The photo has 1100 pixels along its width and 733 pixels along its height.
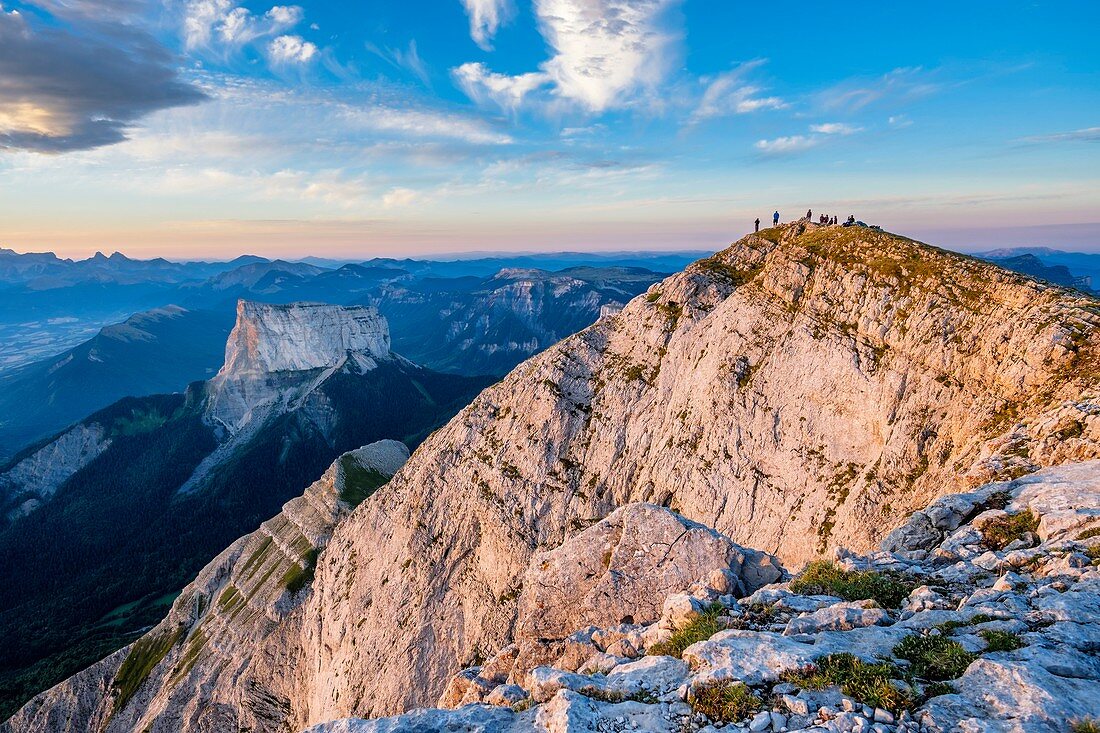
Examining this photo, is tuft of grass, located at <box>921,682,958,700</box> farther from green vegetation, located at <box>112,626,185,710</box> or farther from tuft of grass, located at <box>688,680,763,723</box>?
green vegetation, located at <box>112,626,185,710</box>

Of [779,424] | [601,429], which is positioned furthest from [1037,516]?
[601,429]

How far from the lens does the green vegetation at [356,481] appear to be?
134m

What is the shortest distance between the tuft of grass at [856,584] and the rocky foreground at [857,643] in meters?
0.07

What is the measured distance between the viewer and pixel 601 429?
68.8 metres

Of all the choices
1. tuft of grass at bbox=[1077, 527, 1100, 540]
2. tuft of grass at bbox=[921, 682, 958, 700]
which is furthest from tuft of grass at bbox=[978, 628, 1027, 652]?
tuft of grass at bbox=[1077, 527, 1100, 540]

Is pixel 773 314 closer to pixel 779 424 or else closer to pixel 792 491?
pixel 779 424

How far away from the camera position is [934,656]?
1252 centimetres

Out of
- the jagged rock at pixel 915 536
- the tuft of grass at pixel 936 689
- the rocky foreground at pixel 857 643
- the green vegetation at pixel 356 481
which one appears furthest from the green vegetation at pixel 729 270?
the green vegetation at pixel 356 481

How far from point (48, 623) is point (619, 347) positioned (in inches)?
10122

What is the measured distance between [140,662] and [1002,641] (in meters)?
162

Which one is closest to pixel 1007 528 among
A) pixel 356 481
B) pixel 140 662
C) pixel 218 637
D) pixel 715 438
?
pixel 715 438

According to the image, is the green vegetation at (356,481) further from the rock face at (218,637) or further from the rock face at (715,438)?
the rock face at (715,438)

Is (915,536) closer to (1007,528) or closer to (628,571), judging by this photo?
(1007,528)

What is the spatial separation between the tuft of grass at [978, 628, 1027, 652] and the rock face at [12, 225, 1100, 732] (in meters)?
17.4
